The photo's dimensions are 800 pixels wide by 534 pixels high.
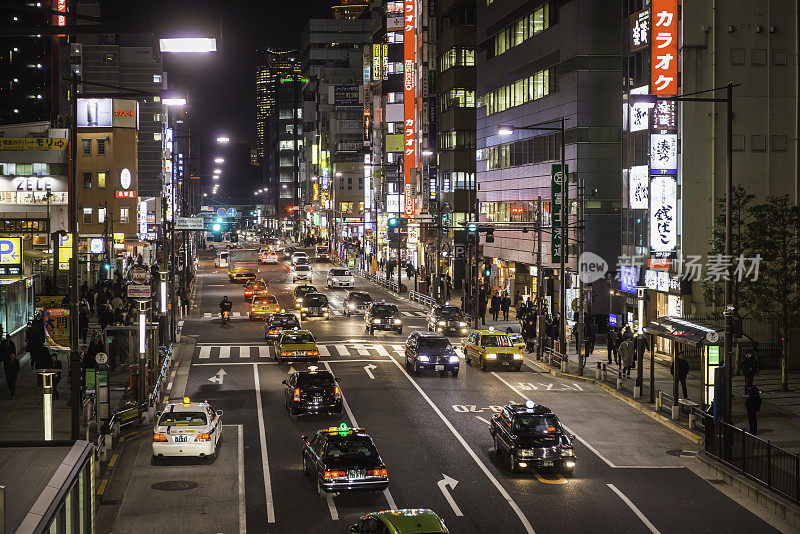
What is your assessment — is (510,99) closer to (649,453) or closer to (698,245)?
(698,245)

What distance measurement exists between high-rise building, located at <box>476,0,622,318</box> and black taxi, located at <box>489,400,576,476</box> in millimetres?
19120

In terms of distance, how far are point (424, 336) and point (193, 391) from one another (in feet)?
31.6

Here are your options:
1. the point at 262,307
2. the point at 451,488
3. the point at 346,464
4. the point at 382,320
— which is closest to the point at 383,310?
the point at 382,320

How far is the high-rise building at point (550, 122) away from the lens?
185 feet

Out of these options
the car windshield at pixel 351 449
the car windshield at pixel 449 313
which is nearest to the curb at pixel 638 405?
the car windshield at pixel 351 449

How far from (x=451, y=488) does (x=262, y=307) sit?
4037cm

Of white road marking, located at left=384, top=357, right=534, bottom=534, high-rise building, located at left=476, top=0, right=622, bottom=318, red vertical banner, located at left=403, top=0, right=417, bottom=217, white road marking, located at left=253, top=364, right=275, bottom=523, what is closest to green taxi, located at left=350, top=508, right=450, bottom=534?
white road marking, located at left=384, top=357, right=534, bottom=534

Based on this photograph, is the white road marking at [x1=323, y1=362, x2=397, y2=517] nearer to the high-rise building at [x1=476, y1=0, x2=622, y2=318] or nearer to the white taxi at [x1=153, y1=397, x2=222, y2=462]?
the white taxi at [x1=153, y1=397, x2=222, y2=462]

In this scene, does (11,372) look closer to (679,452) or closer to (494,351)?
(494,351)

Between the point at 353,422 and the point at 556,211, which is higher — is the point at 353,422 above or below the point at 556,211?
below

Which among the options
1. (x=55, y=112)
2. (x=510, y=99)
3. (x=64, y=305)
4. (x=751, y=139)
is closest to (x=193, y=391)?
(x=64, y=305)

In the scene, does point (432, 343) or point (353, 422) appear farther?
point (432, 343)

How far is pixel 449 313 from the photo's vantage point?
177 feet

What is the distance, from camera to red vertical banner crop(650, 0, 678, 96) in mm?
41438
